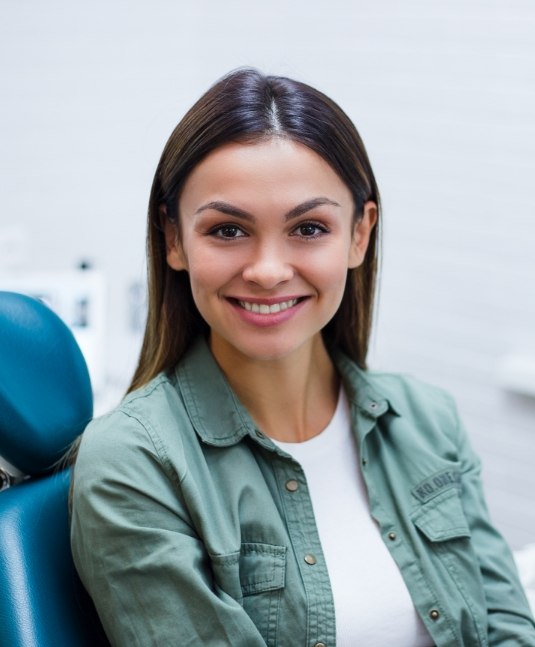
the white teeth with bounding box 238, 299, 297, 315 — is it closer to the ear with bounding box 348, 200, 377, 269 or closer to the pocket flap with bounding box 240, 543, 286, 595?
the ear with bounding box 348, 200, 377, 269

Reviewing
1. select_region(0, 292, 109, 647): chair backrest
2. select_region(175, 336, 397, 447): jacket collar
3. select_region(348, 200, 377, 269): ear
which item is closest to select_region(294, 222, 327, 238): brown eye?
select_region(348, 200, 377, 269): ear

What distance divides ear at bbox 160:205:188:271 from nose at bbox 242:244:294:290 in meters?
0.13

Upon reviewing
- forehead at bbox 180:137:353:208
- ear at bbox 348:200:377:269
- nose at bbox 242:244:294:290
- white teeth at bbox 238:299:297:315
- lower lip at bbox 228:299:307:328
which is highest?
forehead at bbox 180:137:353:208

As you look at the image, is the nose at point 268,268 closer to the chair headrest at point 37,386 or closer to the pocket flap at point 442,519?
the chair headrest at point 37,386

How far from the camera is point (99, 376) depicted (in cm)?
220

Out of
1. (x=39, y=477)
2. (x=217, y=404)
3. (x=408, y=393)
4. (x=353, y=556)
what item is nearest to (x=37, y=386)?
(x=39, y=477)

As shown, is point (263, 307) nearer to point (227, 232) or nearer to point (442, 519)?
point (227, 232)

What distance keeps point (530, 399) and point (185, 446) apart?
140cm

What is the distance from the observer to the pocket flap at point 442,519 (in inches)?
49.1

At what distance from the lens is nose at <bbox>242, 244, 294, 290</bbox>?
1100 mm

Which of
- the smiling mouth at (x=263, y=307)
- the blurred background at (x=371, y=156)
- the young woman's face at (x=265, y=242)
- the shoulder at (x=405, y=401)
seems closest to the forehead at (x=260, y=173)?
the young woman's face at (x=265, y=242)

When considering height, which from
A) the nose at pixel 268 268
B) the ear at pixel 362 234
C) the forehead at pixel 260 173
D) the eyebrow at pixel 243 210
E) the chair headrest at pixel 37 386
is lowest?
the chair headrest at pixel 37 386

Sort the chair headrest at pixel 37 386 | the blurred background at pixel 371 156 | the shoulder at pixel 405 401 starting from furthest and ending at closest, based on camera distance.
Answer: the blurred background at pixel 371 156, the shoulder at pixel 405 401, the chair headrest at pixel 37 386

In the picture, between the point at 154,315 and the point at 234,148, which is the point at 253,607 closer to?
the point at 154,315
